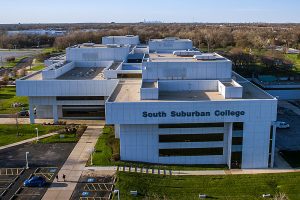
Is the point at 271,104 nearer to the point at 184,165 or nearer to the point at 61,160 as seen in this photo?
the point at 184,165

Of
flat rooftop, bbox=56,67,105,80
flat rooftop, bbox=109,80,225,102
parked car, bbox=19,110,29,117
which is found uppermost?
flat rooftop, bbox=56,67,105,80

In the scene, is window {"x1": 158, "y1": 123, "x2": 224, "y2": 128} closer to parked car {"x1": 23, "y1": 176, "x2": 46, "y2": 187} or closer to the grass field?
parked car {"x1": 23, "y1": 176, "x2": 46, "y2": 187}

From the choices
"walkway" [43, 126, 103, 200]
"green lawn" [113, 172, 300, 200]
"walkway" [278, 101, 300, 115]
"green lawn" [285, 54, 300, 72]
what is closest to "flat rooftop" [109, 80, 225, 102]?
"walkway" [43, 126, 103, 200]

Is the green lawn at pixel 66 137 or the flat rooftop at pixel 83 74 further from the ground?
the flat rooftop at pixel 83 74

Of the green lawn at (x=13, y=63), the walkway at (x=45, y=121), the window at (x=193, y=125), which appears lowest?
the walkway at (x=45, y=121)

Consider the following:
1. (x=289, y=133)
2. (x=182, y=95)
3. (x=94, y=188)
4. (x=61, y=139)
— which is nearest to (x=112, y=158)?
(x=94, y=188)

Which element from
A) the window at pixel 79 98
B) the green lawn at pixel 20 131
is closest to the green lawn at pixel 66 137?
the green lawn at pixel 20 131

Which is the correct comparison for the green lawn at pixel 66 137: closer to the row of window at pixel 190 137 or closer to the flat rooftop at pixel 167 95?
the flat rooftop at pixel 167 95
